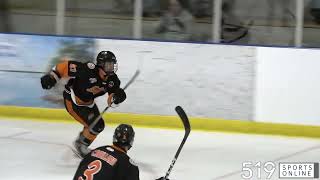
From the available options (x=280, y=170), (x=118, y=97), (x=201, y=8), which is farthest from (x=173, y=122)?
(x=280, y=170)

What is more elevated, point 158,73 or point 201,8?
point 201,8

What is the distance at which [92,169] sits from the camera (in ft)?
10.3

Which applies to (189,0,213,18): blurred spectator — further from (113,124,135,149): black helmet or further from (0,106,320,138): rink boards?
(113,124,135,149): black helmet

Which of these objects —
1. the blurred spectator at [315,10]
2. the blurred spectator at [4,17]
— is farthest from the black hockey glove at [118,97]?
the blurred spectator at [4,17]

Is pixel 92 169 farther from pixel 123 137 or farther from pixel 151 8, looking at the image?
pixel 151 8

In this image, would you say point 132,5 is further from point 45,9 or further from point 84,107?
point 84,107

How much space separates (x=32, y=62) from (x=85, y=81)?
2.72m

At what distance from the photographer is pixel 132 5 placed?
870 centimetres

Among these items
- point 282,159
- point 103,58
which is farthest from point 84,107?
point 282,159

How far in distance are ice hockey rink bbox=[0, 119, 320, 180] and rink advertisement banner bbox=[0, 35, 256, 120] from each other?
0.35 m

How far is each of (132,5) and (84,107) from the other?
10.1 ft

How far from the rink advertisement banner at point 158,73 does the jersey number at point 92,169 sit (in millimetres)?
4702

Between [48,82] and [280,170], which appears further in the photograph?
[280,170]

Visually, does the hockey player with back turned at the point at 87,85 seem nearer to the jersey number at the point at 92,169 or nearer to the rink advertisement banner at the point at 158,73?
the rink advertisement banner at the point at 158,73
